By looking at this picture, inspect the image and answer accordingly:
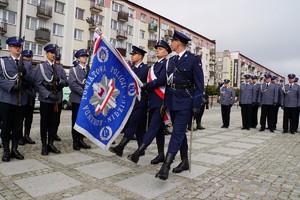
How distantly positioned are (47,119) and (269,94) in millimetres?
9099

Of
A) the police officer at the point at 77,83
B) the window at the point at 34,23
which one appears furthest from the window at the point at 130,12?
the police officer at the point at 77,83

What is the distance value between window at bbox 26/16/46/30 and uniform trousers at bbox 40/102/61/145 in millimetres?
27849

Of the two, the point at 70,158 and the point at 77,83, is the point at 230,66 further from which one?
the point at 70,158

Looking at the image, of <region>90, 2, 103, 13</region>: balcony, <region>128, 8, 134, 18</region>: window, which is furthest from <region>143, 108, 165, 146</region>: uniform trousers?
<region>128, 8, 134, 18</region>: window

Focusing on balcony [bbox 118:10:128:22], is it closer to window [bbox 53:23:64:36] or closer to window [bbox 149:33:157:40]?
window [bbox 149:33:157:40]

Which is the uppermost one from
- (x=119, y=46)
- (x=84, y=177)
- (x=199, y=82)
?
(x=119, y=46)

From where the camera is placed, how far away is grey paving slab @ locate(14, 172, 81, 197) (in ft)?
11.9

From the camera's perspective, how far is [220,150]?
6.84 m

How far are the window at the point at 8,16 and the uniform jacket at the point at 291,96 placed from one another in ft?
89.4

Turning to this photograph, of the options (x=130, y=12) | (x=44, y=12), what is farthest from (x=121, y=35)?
(x=44, y=12)

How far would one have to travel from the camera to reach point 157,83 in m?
4.93

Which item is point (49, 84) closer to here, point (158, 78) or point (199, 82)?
point (158, 78)

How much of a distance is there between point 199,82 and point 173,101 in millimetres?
529

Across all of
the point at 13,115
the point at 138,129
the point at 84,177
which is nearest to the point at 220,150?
the point at 138,129
